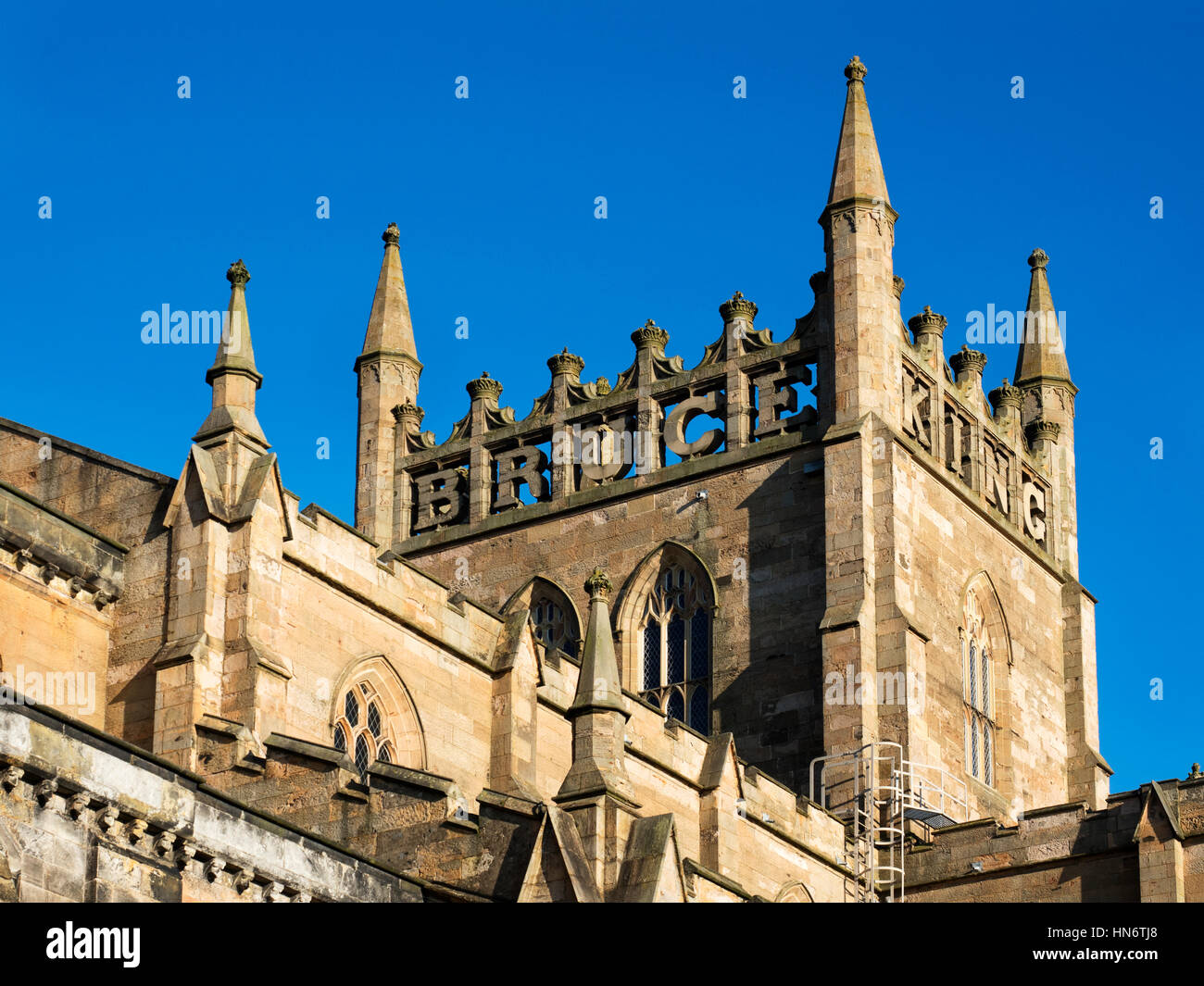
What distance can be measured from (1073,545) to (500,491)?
469 inches

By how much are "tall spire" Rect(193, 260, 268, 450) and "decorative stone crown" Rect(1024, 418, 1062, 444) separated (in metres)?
23.3

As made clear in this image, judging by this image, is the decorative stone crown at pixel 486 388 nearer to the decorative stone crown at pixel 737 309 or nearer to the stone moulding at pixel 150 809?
the decorative stone crown at pixel 737 309

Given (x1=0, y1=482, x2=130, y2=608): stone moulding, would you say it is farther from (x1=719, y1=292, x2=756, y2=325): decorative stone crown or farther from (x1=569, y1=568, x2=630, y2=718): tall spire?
(x1=719, y1=292, x2=756, y2=325): decorative stone crown

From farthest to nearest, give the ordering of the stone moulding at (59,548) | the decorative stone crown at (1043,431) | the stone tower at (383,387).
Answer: the decorative stone crown at (1043,431) → the stone tower at (383,387) → the stone moulding at (59,548)

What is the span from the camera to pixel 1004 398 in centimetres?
5481

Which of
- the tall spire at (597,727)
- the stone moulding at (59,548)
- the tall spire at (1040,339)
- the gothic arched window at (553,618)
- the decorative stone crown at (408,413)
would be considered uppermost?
the tall spire at (1040,339)

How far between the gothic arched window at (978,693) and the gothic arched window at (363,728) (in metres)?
13.6

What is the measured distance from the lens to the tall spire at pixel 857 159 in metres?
50.3

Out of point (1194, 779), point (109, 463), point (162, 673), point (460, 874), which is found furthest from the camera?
point (1194, 779)

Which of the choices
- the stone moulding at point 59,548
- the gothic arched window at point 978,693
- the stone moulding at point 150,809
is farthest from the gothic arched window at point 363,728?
the gothic arched window at point 978,693

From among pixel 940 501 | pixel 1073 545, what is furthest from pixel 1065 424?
pixel 940 501
